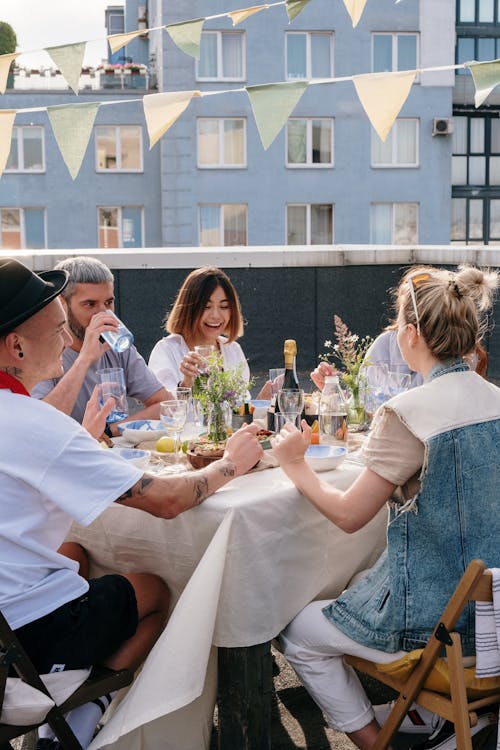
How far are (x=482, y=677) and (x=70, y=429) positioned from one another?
48.2 inches

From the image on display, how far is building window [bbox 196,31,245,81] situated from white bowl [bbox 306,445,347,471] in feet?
88.8

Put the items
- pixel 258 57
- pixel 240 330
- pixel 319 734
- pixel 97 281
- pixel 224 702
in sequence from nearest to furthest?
pixel 224 702
pixel 319 734
pixel 97 281
pixel 240 330
pixel 258 57

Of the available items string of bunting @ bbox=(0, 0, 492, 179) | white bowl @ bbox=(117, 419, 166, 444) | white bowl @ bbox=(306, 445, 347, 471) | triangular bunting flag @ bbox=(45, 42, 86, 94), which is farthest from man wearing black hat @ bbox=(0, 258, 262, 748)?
triangular bunting flag @ bbox=(45, 42, 86, 94)

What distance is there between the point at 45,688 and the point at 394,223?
92.4 feet

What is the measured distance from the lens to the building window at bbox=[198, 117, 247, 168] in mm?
28281

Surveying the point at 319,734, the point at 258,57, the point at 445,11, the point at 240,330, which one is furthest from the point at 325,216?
the point at 319,734

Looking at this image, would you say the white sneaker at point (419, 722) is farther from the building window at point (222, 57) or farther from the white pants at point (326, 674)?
the building window at point (222, 57)

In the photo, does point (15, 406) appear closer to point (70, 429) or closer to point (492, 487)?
point (70, 429)

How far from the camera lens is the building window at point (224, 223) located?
93.5 ft

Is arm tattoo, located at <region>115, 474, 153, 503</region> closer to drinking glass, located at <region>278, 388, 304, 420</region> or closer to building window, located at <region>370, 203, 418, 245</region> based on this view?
drinking glass, located at <region>278, 388, 304, 420</region>

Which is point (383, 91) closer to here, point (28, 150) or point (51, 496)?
point (51, 496)

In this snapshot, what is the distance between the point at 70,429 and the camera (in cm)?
221

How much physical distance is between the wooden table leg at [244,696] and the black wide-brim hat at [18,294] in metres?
1.13

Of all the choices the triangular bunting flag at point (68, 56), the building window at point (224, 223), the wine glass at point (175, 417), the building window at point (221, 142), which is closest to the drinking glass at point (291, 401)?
the wine glass at point (175, 417)
